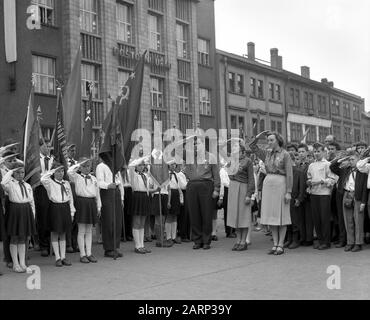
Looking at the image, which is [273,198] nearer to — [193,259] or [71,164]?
[193,259]

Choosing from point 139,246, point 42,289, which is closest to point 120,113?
point 139,246

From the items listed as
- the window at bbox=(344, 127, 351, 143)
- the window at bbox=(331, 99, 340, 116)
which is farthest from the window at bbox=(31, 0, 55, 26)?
the window at bbox=(344, 127, 351, 143)

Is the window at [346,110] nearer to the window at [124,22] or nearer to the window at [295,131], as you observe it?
the window at [295,131]

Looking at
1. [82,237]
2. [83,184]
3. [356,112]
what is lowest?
[82,237]

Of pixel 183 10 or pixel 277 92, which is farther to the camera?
pixel 277 92

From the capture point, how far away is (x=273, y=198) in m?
10.5

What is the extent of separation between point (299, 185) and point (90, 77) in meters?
17.2

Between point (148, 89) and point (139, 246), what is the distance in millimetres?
19494

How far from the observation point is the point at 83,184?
10.0 metres

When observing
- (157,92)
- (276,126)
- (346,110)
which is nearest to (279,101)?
(276,126)

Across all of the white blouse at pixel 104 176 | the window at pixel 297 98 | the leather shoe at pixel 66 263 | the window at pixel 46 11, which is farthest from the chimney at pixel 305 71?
the leather shoe at pixel 66 263

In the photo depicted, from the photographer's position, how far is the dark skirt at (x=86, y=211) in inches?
385

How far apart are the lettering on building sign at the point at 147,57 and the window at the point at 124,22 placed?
0.75 m

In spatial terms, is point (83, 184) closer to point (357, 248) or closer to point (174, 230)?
point (174, 230)
